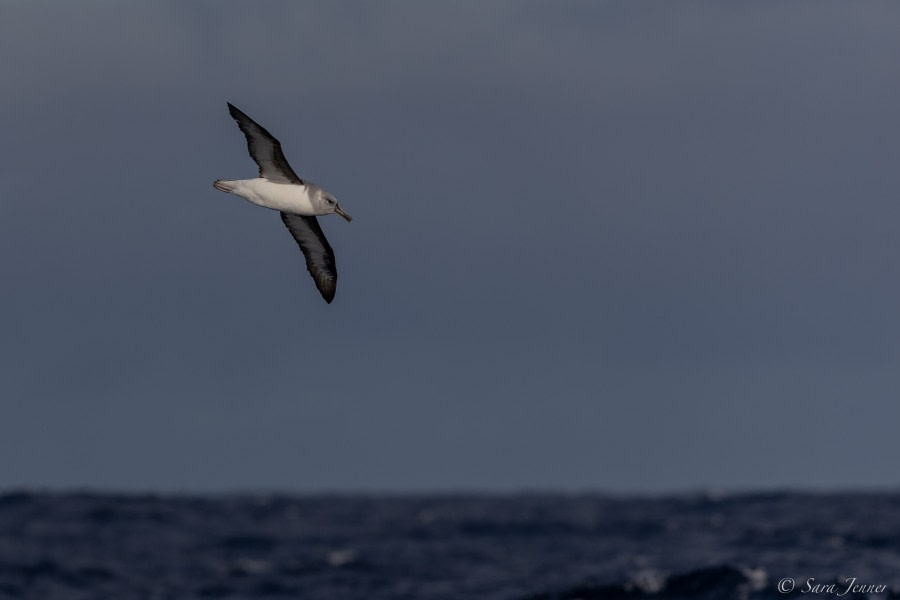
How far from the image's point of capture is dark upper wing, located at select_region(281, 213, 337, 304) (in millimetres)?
21266

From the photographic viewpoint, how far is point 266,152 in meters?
19.1

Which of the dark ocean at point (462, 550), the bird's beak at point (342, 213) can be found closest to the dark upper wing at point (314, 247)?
the bird's beak at point (342, 213)

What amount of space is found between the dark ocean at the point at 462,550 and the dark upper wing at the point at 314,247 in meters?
15.2

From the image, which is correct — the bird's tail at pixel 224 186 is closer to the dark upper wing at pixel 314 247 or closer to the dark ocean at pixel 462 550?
the dark upper wing at pixel 314 247

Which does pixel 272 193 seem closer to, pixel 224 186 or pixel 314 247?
pixel 224 186

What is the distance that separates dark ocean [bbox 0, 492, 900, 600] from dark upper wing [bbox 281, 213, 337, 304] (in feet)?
49.7

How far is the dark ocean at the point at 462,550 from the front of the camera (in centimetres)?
3728

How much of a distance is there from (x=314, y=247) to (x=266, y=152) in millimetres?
2633

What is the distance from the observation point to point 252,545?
57125 mm

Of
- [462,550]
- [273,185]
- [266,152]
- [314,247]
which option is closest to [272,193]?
[273,185]

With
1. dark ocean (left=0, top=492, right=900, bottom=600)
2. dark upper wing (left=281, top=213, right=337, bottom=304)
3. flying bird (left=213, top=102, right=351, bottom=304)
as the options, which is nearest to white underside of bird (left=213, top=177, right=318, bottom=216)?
flying bird (left=213, top=102, right=351, bottom=304)

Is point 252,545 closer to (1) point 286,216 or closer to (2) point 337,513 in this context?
(2) point 337,513

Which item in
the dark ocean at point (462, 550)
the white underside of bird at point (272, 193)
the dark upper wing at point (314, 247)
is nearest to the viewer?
the white underside of bird at point (272, 193)

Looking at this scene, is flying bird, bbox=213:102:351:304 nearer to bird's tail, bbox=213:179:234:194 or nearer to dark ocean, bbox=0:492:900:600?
bird's tail, bbox=213:179:234:194
